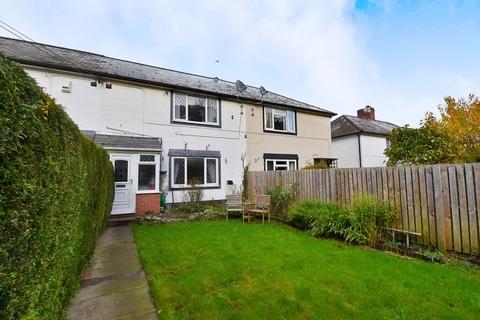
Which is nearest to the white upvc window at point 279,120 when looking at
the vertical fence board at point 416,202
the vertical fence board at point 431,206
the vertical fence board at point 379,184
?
the vertical fence board at point 379,184

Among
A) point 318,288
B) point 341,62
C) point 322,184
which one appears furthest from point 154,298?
point 341,62

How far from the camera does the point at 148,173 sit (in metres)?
10.3

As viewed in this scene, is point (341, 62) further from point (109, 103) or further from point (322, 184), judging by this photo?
point (109, 103)

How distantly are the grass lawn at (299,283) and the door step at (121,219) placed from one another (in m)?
3.36

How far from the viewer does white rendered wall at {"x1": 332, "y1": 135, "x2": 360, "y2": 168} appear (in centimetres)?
1945

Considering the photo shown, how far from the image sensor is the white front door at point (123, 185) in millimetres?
9484

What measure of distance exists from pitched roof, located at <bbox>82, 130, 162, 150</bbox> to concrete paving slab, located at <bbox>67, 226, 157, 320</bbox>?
5.08m

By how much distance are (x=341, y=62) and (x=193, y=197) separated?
35.5ft

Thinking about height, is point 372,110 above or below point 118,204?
above

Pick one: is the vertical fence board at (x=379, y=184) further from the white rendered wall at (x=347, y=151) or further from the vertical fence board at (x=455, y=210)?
the white rendered wall at (x=347, y=151)

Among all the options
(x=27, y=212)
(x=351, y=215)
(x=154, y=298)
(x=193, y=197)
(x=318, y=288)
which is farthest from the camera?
(x=193, y=197)

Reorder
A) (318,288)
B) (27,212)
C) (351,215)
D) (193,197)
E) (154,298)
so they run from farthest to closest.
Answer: (193,197) → (351,215) → (318,288) → (154,298) → (27,212)

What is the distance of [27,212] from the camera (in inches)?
60.7

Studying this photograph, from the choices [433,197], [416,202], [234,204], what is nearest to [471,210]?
[433,197]
